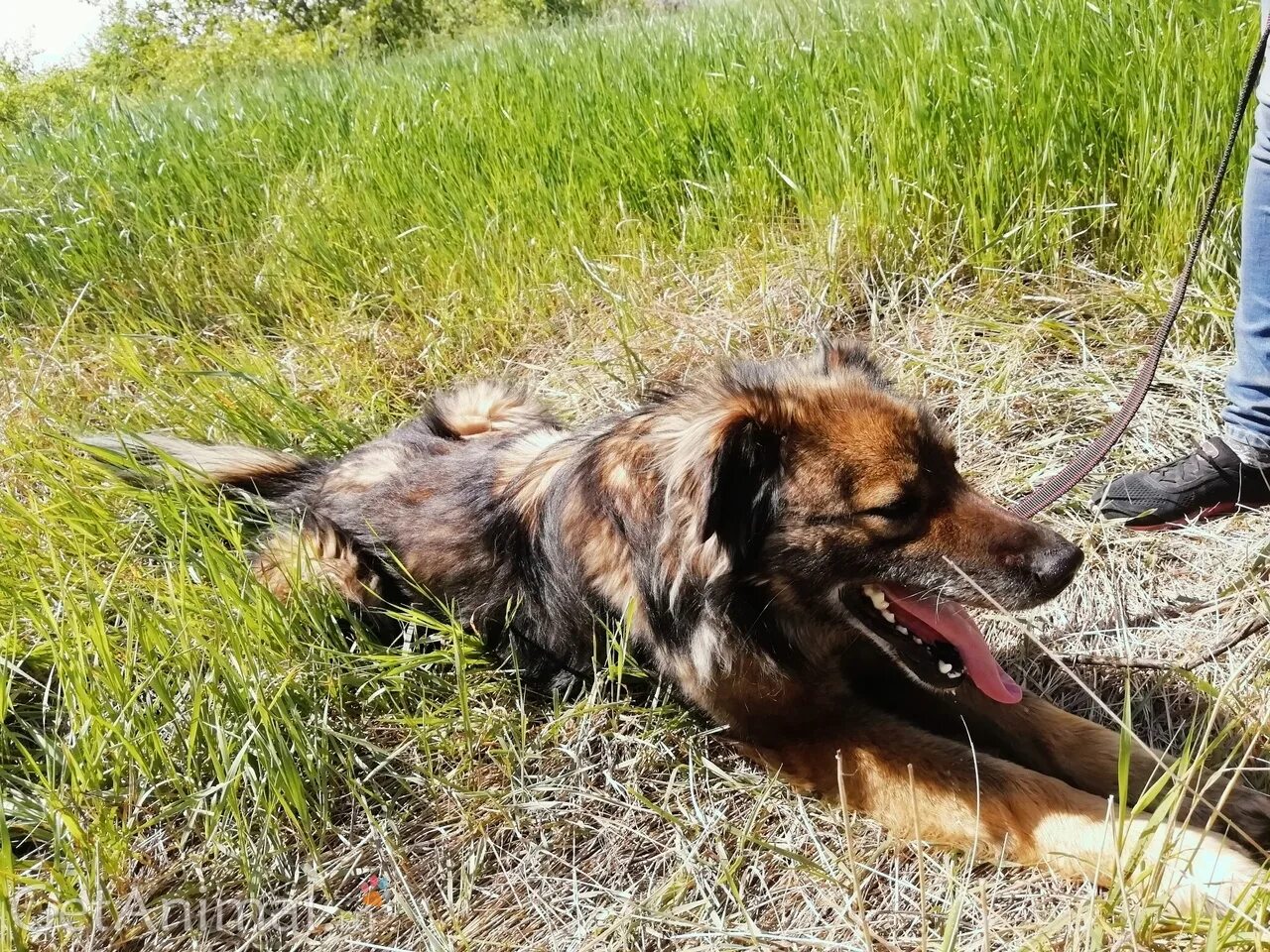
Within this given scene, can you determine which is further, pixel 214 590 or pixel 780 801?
pixel 214 590

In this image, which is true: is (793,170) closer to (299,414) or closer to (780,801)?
(299,414)

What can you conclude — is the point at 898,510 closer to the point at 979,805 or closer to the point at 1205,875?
the point at 979,805

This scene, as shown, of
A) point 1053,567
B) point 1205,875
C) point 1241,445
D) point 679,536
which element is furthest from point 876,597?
point 1241,445

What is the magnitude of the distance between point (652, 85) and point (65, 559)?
3391 millimetres

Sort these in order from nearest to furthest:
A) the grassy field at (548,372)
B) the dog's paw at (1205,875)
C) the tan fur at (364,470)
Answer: the dog's paw at (1205,875) < the grassy field at (548,372) < the tan fur at (364,470)

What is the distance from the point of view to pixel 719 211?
3564 millimetres

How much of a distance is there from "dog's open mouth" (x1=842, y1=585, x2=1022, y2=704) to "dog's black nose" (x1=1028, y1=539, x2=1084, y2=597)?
176mm

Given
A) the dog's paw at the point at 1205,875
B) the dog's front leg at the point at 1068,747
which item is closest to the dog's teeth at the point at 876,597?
the dog's front leg at the point at 1068,747

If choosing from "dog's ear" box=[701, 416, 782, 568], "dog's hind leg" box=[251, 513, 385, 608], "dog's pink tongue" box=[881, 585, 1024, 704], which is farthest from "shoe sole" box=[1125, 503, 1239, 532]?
"dog's hind leg" box=[251, 513, 385, 608]

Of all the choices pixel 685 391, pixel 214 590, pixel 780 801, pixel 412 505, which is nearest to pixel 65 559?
pixel 214 590

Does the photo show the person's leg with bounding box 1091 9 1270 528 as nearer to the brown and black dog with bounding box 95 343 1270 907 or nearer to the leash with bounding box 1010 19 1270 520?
the leash with bounding box 1010 19 1270 520

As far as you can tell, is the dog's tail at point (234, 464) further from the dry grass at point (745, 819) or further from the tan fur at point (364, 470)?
the dry grass at point (745, 819)

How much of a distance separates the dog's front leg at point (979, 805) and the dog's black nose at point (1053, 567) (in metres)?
0.38

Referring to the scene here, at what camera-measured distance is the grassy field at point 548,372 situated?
1.65 m
